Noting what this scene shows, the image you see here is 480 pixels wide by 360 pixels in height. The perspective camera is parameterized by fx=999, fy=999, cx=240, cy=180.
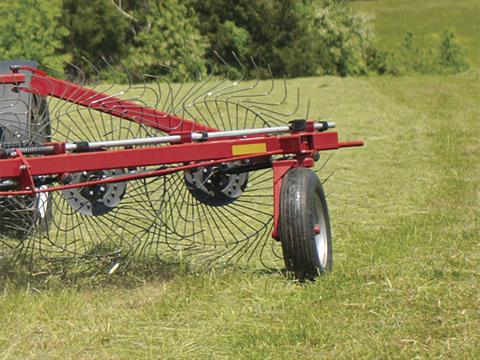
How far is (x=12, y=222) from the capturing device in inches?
194

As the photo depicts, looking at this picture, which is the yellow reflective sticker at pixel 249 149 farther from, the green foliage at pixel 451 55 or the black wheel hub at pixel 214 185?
the green foliage at pixel 451 55

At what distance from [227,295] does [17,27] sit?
2754 cm

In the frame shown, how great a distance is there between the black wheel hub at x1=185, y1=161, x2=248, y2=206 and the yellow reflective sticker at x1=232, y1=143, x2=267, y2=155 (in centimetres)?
42

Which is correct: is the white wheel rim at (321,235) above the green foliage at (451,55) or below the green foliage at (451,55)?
above

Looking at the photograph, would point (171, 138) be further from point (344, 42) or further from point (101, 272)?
point (344, 42)

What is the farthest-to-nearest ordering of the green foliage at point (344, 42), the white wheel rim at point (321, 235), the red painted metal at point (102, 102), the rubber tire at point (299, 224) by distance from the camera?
the green foliage at point (344, 42), the red painted metal at point (102, 102), the white wheel rim at point (321, 235), the rubber tire at point (299, 224)

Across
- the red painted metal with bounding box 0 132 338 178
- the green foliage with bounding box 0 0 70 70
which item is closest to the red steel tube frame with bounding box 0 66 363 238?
the red painted metal with bounding box 0 132 338 178

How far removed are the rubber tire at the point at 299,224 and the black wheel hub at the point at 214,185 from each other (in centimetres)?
52

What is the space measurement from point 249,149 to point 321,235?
22.7 inches

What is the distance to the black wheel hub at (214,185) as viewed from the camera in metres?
4.76

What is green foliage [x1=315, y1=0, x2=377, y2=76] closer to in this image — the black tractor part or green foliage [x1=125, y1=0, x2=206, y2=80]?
green foliage [x1=125, y1=0, x2=206, y2=80]

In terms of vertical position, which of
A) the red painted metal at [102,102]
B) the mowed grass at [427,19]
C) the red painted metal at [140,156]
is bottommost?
the mowed grass at [427,19]

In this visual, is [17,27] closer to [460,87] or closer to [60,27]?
[60,27]

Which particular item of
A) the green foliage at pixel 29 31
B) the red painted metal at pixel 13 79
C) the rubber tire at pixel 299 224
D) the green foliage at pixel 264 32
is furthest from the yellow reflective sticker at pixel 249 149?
the green foliage at pixel 264 32
